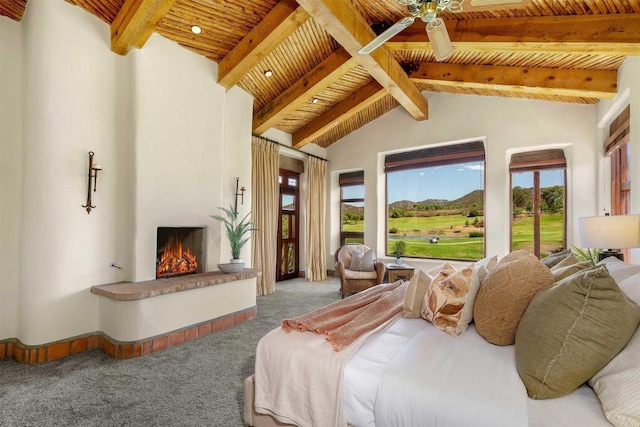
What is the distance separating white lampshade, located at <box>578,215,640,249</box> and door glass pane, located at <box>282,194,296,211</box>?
5042 mm

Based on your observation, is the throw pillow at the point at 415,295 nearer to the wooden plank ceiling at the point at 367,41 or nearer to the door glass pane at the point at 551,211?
the wooden plank ceiling at the point at 367,41

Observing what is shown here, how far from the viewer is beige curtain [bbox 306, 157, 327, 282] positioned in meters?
6.62

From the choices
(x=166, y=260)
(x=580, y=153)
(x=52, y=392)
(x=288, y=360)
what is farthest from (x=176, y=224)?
(x=580, y=153)

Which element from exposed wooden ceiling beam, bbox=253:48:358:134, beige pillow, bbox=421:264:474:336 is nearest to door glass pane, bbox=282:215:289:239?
exposed wooden ceiling beam, bbox=253:48:358:134

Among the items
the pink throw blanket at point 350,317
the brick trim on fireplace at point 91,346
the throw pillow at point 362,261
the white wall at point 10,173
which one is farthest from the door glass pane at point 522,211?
the white wall at point 10,173

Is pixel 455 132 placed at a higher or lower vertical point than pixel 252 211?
higher

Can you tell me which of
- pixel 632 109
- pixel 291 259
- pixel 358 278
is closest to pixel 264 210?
pixel 291 259

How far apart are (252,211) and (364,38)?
3140mm

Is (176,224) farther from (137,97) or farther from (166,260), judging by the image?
A: (137,97)

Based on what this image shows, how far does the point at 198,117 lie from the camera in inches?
147

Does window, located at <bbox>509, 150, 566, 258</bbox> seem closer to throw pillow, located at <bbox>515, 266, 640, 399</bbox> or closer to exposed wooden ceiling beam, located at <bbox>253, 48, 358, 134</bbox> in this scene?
exposed wooden ceiling beam, located at <bbox>253, 48, 358, 134</bbox>

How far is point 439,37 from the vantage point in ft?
7.92

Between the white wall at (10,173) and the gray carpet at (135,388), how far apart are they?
0.52 meters

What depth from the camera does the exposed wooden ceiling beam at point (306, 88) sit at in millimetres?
4117
